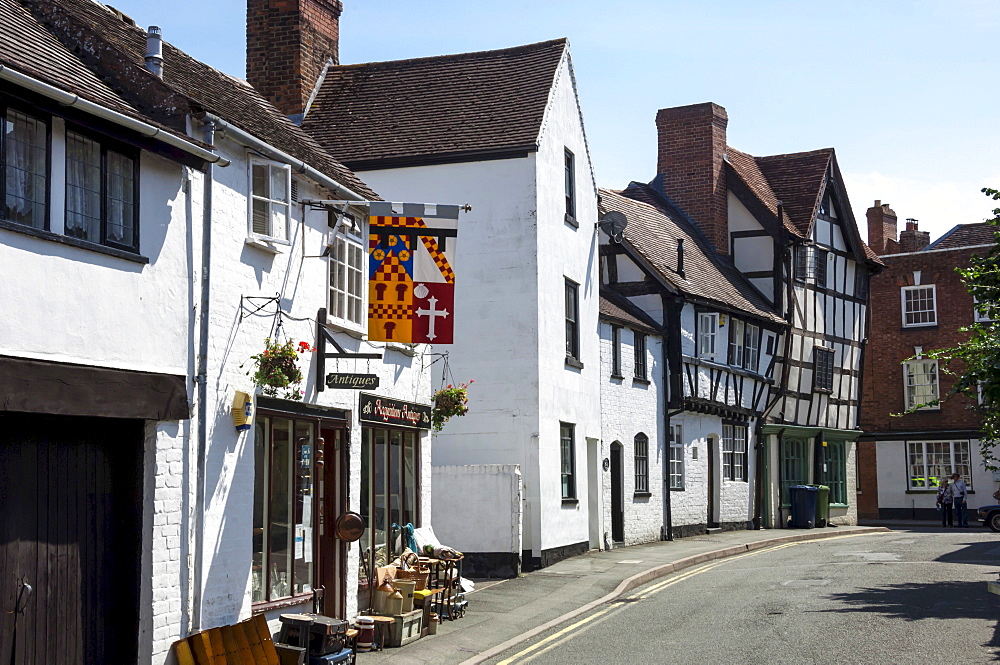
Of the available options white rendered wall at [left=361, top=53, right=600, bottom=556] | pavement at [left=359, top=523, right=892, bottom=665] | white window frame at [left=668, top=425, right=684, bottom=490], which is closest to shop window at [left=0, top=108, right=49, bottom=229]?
pavement at [left=359, top=523, right=892, bottom=665]

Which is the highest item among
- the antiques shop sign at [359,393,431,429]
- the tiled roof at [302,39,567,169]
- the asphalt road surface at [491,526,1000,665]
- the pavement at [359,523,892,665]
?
the tiled roof at [302,39,567,169]

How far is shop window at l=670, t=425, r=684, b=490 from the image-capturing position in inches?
1131

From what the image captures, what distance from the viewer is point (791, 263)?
116 ft

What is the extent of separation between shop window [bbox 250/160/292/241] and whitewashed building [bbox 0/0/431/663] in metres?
0.02

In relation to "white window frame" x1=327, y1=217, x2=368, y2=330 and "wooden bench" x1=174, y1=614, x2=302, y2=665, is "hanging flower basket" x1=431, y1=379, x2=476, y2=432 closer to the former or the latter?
"white window frame" x1=327, y1=217, x2=368, y2=330

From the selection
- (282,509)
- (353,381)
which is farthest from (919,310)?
(282,509)

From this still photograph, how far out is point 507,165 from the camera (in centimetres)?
2133

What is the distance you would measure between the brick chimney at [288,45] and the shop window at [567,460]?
26.8 feet

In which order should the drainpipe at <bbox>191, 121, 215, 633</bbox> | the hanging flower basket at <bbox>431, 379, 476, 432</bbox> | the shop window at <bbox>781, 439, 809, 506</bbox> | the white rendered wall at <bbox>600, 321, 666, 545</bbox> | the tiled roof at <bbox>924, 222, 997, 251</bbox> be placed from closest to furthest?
the drainpipe at <bbox>191, 121, 215, 633</bbox>
the hanging flower basket at <bbox>431, 379, 476, 432</bbox>
the white rendered wall at <bbox>600, 321, 666, 545</bbox>
the shop window at <bbox>781, 439, 809, 506</bbox>
the tiled roof at <bbox>924, 222, 997, 251</bbox>

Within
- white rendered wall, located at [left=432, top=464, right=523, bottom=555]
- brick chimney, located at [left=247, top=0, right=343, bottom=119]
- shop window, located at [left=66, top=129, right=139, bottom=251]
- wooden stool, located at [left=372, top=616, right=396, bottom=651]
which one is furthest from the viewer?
brick chimney, located at [left=247, top=0, right=343, bottom=119]

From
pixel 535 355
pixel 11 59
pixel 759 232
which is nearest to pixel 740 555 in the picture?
pixel 535 355

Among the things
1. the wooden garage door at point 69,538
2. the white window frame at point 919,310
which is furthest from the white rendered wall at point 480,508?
the white window frame at point 919,310

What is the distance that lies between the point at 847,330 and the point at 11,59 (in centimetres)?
3389

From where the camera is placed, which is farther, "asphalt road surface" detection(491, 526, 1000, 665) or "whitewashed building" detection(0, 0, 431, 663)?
"asphalt road surface" detection(491, 526, 1000, 665)
